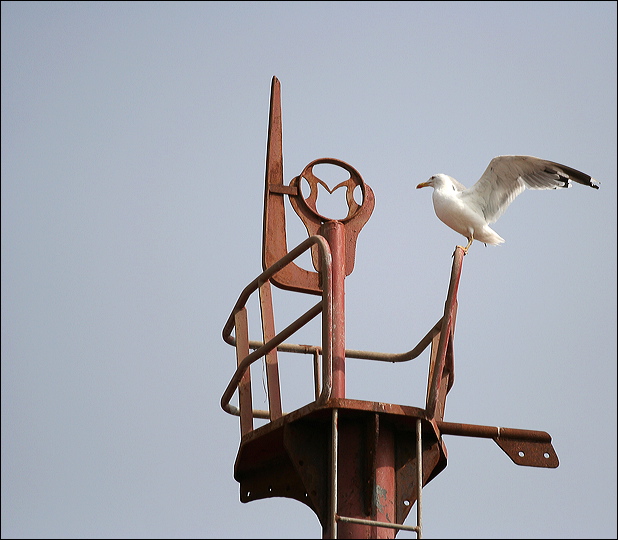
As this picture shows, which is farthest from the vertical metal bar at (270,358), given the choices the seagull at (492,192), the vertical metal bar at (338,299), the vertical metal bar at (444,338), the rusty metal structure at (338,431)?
the seagull at (492,192)

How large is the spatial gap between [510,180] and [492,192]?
292mm

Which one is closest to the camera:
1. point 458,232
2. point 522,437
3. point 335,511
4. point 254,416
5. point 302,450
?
point 335,511

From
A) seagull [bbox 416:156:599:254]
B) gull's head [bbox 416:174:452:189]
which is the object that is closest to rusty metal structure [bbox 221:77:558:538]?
seagull [bbox 416:156:599:254]

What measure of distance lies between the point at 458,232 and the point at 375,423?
21.7 ft

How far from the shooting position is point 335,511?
6.49 meters

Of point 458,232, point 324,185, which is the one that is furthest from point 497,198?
point 324,185

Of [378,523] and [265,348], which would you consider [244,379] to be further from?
[378,523]

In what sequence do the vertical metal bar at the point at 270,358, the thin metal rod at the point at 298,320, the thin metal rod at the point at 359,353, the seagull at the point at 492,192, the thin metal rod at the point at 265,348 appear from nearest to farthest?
the thin metal rod at the point at 298,320 → the thin metal rod at the point at 265,348 → the vertical metal bar at the point at 270,358 → the thin metal rod at the point at 359,353 → the seagull at the point at 492,192

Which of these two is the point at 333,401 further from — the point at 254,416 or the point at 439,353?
the point at 254,416

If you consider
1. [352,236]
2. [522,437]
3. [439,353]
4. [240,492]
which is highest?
[352,236]

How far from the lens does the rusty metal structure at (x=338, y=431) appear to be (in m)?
6.80

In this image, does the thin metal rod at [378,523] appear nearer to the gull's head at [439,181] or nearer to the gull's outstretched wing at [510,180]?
the gull's outstretched wing at [510,180]

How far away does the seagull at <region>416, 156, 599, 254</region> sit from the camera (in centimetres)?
1262

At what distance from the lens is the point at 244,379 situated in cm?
814
